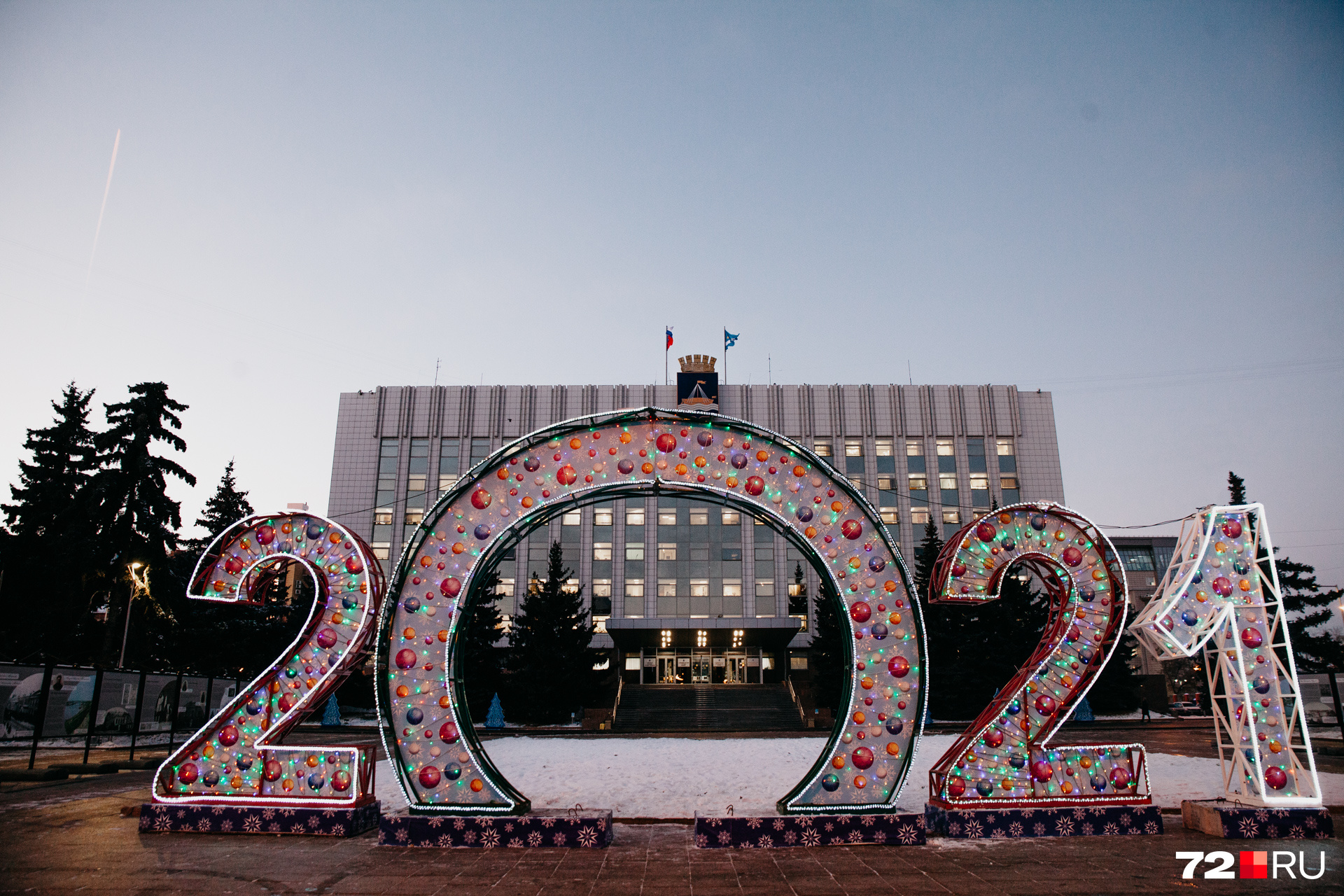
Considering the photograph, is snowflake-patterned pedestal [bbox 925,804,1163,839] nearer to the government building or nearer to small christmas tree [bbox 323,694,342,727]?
small christmas tree [bbox 323,694,342,727]

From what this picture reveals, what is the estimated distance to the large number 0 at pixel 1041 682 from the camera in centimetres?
930

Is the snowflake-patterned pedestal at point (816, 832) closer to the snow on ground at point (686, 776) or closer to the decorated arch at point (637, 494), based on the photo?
the decorated arch at point (637, 494)

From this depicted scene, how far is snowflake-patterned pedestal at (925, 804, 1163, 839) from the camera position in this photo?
915 cm

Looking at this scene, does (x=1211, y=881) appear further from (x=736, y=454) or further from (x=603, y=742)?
(x=603, y=742)

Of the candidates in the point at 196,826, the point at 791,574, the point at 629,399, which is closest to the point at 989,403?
the point at 791,574

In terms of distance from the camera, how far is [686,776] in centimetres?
1519

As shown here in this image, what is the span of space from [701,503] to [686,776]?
1278 inches

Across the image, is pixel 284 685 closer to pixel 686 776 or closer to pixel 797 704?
pixel 686 776

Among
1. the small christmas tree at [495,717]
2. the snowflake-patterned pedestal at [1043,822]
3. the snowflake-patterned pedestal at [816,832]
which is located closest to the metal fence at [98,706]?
the small christmas tree at [495,717]

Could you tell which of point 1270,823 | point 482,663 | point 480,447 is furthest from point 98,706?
point 480,447

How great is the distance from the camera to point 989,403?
52281 millimetres

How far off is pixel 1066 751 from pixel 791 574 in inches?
→ 1565

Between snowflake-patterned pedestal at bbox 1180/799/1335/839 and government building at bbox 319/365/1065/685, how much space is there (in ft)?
124

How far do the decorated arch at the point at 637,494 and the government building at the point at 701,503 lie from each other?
37.9 meters
